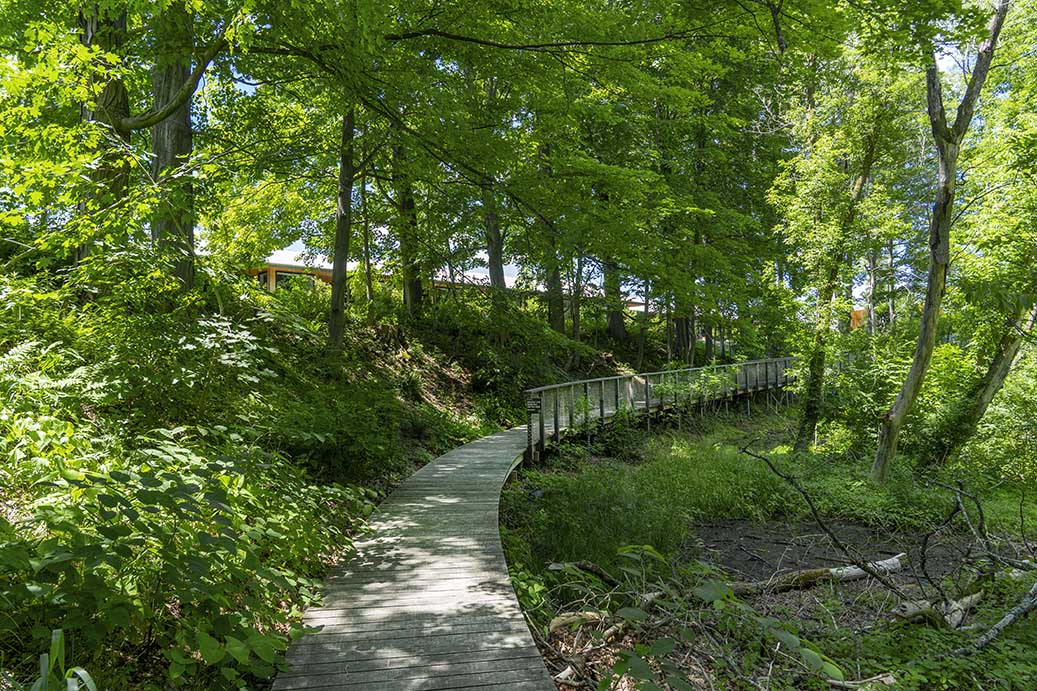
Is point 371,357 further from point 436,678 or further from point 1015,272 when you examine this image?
point 1015,272

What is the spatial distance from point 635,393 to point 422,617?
488 inches

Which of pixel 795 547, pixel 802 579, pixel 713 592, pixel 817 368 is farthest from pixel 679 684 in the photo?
pixel 817 368

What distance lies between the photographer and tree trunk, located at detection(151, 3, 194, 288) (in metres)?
5.65

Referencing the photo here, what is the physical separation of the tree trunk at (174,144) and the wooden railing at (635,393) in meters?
6.54

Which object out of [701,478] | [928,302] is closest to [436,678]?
[701,478]

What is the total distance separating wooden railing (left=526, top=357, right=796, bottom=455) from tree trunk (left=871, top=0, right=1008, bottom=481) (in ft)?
11.4

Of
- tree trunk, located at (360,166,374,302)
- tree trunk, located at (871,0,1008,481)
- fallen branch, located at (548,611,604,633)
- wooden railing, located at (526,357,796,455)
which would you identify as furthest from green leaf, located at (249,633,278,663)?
tree trunk, located at (360,166,374,302)

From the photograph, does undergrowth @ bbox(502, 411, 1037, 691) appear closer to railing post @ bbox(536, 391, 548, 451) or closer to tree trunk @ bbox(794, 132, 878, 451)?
railing post @ bbox(536, 391, 548, 451)

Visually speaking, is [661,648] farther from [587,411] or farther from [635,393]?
[635,393]

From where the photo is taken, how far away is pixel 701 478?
10.9 meters

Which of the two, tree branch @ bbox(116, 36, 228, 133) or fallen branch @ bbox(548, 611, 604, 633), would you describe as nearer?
fallen branch @ bbox(548, 611, 604, 633)

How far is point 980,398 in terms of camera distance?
1143cm

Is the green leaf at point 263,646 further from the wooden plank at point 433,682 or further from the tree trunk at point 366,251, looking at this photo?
the tree trunk at point 366,251

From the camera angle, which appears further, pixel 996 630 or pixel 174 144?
pixel 174 144
